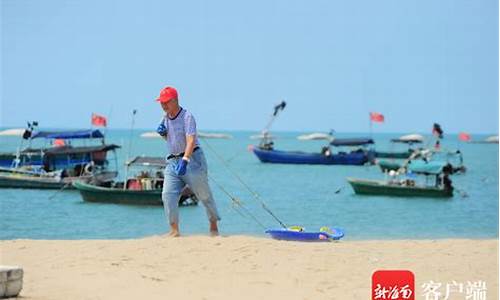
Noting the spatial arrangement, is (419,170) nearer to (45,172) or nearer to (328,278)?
(45,172)

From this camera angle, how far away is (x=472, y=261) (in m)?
7.81

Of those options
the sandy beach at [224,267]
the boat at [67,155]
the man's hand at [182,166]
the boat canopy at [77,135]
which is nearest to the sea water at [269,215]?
the boat at [67,155]

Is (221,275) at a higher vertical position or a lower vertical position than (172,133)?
lower

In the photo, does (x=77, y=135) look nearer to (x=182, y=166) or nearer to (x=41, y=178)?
(x=41, y=178)

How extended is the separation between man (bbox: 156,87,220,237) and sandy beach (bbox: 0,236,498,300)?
492 millimetres

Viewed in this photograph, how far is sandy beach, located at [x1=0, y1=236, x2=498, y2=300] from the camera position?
20.4 feet

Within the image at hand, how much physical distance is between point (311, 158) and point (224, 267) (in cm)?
5398

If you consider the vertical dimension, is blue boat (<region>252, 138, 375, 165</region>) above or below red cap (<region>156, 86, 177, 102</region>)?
above

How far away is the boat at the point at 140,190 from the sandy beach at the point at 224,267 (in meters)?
15.9

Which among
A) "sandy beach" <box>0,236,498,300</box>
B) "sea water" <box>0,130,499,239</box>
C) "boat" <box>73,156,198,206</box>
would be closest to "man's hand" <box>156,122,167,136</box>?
"sandy beach" <box>0,236,498,300</box>

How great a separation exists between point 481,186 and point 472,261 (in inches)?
1454

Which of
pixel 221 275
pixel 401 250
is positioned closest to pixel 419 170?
pixel 401 250

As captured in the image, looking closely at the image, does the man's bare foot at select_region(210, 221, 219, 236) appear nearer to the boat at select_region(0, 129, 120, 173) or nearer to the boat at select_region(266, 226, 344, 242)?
the boat at select_region(266, 226, 344, 242)

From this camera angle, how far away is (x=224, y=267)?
22.8 feet
